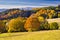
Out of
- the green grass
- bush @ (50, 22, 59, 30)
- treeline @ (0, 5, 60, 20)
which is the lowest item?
the green grass

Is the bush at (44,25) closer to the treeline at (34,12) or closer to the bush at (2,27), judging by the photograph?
the treeline at (34,12)

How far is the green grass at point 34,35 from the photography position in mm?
2035

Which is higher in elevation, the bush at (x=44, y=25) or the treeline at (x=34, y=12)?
the treeline at (x=34, y=12)

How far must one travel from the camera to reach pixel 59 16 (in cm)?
214

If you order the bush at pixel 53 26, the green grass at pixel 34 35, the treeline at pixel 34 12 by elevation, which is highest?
the treeline at pixel 34 12

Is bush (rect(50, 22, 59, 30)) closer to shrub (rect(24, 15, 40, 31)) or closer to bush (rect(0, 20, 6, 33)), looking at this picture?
shrub (rect(24, 15, 40, 31))

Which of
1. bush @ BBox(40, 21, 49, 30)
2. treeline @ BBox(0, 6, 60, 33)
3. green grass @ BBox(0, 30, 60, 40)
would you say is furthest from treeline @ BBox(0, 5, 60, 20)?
green grass @ BBox(0, 30, 60, 40)

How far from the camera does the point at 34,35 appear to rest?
Result: 2.08 meters

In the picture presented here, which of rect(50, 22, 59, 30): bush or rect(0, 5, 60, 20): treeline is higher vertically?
rect(0, 5, 60, 20): treeline

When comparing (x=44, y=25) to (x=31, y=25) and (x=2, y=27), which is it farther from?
(x=2, y=27)

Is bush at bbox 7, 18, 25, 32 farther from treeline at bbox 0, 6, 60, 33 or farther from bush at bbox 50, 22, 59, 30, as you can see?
bush at bbox 50, 22, 59, 30

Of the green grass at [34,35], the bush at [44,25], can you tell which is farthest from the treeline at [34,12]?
the green grass at [34,35]

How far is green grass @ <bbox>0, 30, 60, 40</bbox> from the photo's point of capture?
2.04 metres

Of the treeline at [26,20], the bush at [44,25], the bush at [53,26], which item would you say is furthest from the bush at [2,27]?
the bush at [53,26]
